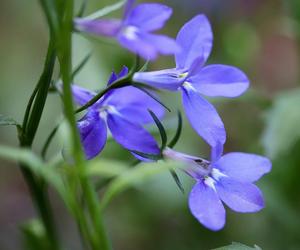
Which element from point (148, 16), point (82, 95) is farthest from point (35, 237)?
point (148, 16)

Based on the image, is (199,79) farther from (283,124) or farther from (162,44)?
(283,124)

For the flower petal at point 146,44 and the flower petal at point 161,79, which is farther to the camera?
the flower petal at point 161,79

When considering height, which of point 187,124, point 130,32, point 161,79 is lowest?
point 187,124

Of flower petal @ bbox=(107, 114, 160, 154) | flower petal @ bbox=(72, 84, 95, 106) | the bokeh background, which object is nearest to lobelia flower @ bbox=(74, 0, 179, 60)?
flower petal @ bbox=(107, 114, 160, 154)

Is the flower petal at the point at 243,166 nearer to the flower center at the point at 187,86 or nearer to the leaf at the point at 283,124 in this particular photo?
the flower center at the point at 187,86

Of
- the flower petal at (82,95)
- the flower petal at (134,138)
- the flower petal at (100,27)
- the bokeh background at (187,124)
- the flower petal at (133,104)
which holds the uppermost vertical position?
the flower petal at (100,27)

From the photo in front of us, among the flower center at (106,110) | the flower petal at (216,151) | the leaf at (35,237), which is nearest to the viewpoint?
the flower petal at (216,151)

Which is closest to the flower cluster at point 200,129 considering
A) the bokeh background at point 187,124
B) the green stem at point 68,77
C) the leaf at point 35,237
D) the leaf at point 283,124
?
the green stem at point 68,77

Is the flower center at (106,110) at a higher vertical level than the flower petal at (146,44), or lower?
lower

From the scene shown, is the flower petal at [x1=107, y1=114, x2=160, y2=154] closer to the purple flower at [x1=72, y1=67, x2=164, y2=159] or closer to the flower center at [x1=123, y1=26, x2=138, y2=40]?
the purple flower at [x1=72, y1=67, x2=164, y2=159]
